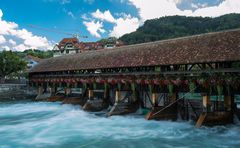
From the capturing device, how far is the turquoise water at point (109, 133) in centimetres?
1401

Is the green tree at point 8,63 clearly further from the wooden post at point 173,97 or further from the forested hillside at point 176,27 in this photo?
the forested hillside at point 176,27

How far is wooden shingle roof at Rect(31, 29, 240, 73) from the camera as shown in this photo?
643 inches

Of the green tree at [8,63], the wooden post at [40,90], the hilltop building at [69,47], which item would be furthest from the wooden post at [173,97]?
the hilltop building at [69,47]

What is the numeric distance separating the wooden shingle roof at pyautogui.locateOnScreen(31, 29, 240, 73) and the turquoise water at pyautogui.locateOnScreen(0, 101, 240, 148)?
13.2 ft

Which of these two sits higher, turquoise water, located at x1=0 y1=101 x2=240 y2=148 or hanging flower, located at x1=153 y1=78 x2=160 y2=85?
hanging flower, located at x1=153 y1=78 x2=160 y2=85

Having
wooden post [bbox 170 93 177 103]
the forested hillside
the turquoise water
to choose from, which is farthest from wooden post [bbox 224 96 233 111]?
the forested hillside

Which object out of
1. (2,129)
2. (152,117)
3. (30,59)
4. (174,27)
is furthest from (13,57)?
(174,27)

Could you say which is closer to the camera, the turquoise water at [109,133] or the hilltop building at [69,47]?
the turquoise water at [109,133]

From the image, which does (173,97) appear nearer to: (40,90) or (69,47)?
(40,90)

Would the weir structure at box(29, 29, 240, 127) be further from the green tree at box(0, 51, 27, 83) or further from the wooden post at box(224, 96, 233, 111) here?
the green tree at box(0, 51, 27, 83)

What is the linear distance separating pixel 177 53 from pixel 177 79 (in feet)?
8.37

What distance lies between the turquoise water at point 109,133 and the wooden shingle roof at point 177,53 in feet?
13.2

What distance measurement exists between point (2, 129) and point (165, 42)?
13343 millimetres

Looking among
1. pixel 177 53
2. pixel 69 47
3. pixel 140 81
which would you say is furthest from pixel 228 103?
pixel 69 47
